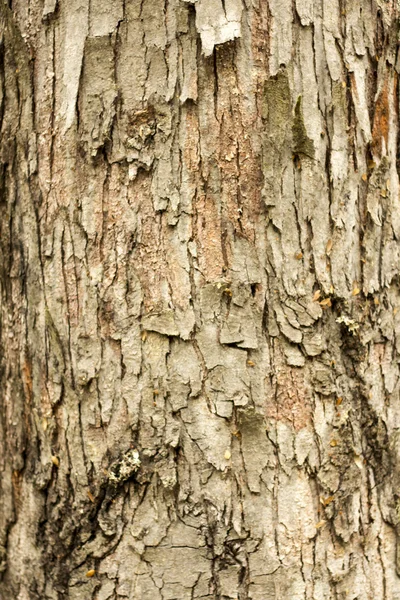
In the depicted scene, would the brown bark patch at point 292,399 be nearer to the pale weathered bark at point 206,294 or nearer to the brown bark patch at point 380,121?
the pale weathered bark at point 206,294

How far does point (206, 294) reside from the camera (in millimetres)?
1592

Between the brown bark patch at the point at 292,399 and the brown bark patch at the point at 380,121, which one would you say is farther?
the brown bark patch at the point at 380,121

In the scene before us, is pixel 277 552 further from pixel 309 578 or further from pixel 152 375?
pixel 152 375

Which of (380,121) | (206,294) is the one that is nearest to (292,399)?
(206,294)

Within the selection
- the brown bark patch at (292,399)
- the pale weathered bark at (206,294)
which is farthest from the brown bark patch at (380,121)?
the brown bark patch at (292,399)

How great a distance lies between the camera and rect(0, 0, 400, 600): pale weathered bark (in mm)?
1592

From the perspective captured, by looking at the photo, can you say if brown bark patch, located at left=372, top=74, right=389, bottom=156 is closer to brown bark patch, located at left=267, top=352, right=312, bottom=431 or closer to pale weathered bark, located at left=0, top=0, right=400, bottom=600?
pale weathered bark, located at left=0, top=0, right=400, bottom=600

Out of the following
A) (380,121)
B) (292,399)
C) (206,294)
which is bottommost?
(292,399)

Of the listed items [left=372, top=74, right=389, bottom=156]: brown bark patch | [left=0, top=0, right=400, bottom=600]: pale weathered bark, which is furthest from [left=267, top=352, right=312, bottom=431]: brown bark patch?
[left=372, top=74, right=389, bottom=156]: brown bark patch

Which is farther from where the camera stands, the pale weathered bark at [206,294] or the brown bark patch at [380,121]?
the brown bark patch at [380,121]

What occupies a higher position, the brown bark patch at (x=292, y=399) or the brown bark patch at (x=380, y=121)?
the brown bark patch at (x=380, y=121)

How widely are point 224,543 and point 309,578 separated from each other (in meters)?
0.25

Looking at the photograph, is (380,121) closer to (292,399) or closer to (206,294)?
(206,294)

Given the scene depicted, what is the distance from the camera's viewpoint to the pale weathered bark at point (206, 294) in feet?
5.22
